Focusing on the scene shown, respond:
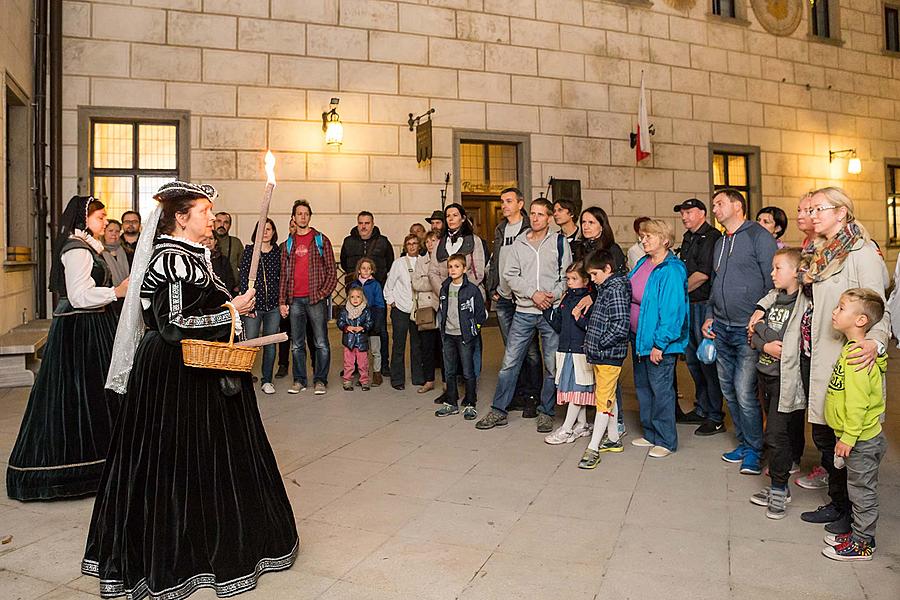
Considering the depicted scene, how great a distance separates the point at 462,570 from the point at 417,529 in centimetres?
53

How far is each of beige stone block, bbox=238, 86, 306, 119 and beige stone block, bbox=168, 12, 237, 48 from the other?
719mm

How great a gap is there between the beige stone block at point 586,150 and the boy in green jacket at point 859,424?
31.4ft

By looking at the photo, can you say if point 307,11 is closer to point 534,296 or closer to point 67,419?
point 534,296

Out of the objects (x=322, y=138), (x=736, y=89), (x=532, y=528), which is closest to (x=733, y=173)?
(x=736, y=89)

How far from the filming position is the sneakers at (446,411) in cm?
616

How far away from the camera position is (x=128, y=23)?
9781 mm

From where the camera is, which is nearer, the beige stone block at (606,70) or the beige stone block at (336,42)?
the beige stone block at (336,42)

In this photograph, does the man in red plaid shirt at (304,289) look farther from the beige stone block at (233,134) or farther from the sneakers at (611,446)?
the beige stone block at (233,134)

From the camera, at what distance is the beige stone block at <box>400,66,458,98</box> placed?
1125cm

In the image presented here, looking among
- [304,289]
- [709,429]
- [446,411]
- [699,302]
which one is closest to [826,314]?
[709,429]

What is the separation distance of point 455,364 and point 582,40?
8336 mm

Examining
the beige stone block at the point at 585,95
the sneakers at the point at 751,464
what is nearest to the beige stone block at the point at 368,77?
the beige stone block at the point at 585,95

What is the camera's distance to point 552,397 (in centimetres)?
572

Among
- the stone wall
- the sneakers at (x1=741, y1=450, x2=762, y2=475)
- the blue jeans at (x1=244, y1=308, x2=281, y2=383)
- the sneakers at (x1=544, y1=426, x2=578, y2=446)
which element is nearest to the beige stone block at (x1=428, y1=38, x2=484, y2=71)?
Result: the stone wall
